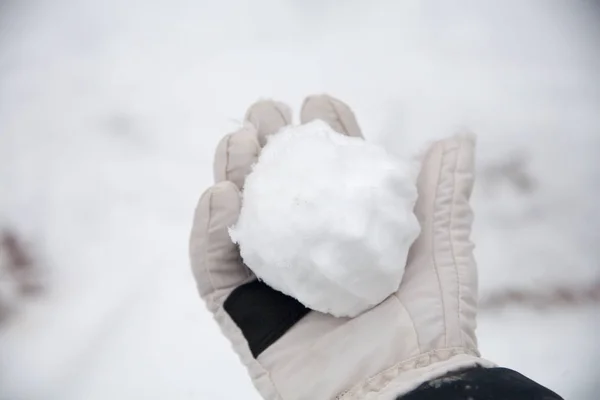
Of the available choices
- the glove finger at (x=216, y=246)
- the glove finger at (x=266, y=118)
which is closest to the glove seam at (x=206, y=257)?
the glove finger at (x=216, y=246)

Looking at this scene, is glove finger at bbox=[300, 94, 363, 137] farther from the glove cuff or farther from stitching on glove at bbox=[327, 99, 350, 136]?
the glove cuff

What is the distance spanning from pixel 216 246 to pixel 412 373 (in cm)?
23

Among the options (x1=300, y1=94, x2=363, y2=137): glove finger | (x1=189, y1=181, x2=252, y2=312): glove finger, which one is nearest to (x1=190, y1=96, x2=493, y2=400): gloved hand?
(x1=189, y1=181, x2=252, y2=312): glove finger

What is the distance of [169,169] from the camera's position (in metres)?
0.89

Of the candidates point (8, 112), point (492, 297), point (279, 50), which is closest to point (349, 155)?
point (492, 297)

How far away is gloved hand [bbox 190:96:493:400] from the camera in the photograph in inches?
21.0

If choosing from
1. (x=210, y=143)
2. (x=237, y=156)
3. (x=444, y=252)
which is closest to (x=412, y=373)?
(x=444, y=252)

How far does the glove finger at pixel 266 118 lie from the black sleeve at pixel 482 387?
→ 0.35 m

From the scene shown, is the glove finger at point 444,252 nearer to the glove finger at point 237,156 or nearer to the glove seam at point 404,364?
the glove seam at point 404,364

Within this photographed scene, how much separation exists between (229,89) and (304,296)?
51 centimetres

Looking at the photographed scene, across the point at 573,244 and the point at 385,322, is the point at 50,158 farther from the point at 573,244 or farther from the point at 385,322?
the point at 573,244

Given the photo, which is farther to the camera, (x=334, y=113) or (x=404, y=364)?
(x=334, y=113)

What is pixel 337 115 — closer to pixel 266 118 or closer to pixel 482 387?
pixel 266 118

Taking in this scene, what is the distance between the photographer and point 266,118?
2.30ft
